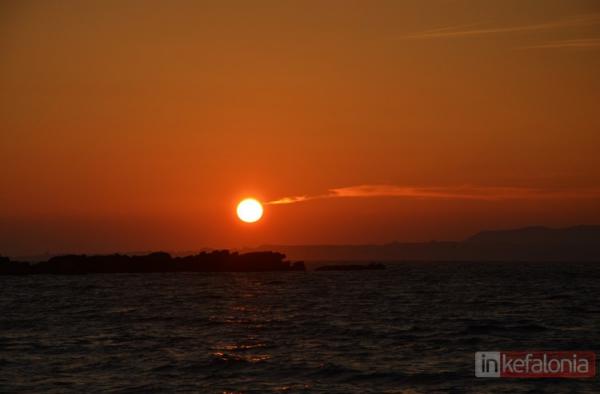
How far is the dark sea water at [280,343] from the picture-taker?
3052cm

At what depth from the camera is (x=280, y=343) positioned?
41812 millimetres

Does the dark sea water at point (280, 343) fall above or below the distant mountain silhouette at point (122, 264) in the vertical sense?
below

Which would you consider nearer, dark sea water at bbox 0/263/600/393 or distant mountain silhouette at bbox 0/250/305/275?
dark sea water at bbox 0/263/600/393

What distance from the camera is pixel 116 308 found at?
66312mm

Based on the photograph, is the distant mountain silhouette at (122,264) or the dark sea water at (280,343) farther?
the distant mountain silhouette at (122,264)

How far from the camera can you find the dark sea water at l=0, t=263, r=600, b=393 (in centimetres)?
3052

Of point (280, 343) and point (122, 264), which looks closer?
point (280, 343)

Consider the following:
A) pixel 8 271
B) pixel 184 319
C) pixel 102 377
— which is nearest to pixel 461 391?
pixel 102 377

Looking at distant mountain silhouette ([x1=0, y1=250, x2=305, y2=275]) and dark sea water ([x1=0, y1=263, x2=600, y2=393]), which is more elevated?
distant mountain silhouette ([x1=0, y1=250, x2=305, y2=275])

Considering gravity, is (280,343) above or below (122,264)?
below

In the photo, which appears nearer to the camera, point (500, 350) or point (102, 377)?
point (102, 377)

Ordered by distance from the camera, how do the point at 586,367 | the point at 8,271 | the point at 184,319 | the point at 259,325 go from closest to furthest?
the point at 586,367 → the point at 259,325 → the point at 184,319 → the point at 8,271

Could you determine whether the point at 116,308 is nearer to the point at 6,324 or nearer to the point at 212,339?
the point at 6,324

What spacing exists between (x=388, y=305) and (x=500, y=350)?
101ft
